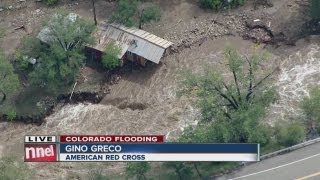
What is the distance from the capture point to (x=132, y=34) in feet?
193

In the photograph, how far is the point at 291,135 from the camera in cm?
4878

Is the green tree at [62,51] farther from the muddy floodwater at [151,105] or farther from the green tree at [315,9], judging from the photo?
the green tree at [315,9]

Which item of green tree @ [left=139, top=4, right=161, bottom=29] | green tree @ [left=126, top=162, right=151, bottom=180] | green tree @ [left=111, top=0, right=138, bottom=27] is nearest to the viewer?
green tree @ [left=126, top=162, right=151, bottom=180]

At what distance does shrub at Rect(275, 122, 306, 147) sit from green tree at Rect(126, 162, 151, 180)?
954 cm

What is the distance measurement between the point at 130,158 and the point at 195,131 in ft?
17.6

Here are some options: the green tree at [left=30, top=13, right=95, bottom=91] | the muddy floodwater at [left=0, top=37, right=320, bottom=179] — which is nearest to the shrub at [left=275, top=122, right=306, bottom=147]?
the muddy floodwater at [left=0, top=37, right=320, bottom=179]

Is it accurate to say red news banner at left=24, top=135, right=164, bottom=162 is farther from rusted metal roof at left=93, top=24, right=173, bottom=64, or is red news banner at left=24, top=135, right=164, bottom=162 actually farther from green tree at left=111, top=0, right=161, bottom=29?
green tree at left=111, top=0, right=161, bottom=29

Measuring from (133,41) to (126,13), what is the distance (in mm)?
2628

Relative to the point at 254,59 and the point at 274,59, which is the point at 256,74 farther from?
the point at 254,59

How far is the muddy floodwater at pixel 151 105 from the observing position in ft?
179

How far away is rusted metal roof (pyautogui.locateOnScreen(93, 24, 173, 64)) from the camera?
189 feet

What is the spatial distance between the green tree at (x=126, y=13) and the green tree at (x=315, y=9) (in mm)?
14566

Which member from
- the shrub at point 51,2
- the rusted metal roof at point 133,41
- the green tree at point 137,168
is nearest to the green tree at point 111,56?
the rusted metal roof at point 133,41

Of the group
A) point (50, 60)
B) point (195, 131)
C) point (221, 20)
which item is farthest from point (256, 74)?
point (50, 60)
